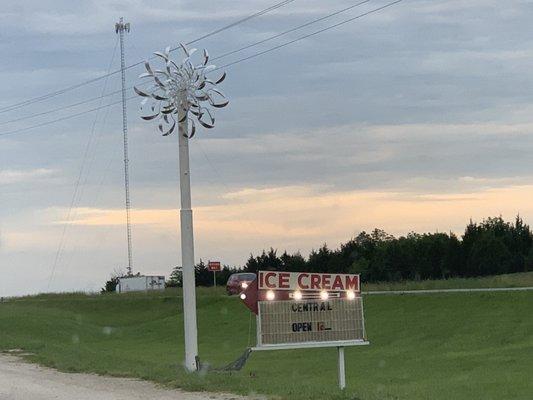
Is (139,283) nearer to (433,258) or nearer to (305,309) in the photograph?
(433,258)

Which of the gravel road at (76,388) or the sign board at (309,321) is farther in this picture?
the sign board at (309,321)

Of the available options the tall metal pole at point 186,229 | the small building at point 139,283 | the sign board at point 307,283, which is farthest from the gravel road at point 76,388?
the small building at point 139,283

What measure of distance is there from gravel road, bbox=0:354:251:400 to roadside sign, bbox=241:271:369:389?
319 cm

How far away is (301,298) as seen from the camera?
838 inches

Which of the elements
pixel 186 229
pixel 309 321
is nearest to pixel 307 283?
pixel 309 321

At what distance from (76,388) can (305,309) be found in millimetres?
5525

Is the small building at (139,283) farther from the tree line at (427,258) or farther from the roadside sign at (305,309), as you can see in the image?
the roadside sign at (305,309)

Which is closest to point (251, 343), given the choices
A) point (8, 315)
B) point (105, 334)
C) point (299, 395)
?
point (105, 334)

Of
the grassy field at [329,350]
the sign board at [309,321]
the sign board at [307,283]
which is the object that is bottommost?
the grassy field at [329,350]

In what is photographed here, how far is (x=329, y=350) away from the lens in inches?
1508

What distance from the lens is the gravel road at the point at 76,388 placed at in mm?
16812

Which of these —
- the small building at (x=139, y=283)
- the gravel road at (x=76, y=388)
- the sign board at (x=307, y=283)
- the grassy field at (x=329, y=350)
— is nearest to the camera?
the gravel road at (x=76, y=388)

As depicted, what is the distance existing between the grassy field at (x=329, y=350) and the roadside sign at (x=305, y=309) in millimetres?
970

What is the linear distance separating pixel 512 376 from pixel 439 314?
1695 centimetres
